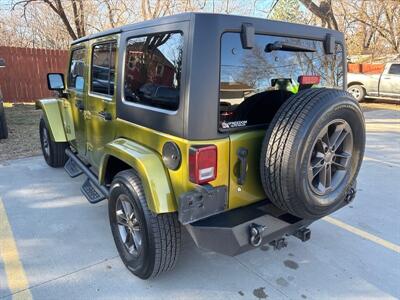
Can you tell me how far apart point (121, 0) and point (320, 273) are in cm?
1263

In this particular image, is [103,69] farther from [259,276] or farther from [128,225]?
[259,276]

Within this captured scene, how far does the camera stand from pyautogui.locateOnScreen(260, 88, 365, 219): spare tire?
79.3 inches

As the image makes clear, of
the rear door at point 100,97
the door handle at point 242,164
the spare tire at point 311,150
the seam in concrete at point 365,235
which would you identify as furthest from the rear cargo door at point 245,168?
the seam in concrete at point 365,235

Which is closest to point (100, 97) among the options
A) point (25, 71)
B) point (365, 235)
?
point (365, 235)

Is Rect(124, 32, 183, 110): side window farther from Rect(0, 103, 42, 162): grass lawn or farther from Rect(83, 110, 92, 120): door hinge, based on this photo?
Rect(0, 103, 42, 162): grass lawn

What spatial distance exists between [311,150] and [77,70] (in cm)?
309

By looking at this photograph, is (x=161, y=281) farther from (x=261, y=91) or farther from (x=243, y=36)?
(x=243, y=36)

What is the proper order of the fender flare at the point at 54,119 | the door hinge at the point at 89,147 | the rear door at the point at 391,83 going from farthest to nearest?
the rear door at the point at 391,83
the fender flare at the point at 54,119
the door hinge at the point at 89,147

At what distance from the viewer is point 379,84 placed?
1281 centimetres

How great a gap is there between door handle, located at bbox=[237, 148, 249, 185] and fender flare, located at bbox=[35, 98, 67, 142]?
10.3ft

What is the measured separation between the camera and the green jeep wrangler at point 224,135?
2.02 meters

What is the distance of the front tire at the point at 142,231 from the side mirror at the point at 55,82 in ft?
7.97

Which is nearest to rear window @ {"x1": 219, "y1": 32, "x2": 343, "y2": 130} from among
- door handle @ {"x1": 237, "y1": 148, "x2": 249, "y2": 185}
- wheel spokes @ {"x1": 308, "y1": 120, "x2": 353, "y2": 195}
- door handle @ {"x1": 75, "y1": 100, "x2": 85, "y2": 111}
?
door handle @ {"x1": 237, "y1": 148, "x2": 249, "y2": 185}

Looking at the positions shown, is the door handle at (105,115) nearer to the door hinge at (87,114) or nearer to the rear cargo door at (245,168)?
the door hinge at (87,114)
